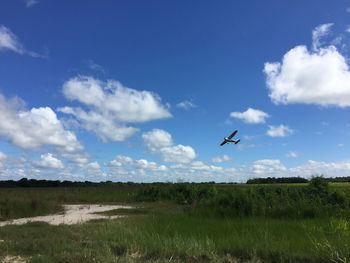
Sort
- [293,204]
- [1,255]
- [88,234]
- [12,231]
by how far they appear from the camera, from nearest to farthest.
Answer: [1,255]
[88,234]
[12,231]
[293,204]

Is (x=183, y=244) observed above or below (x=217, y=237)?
below

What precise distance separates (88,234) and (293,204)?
9257 mm

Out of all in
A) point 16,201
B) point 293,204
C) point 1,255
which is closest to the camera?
Answer: point 1,255

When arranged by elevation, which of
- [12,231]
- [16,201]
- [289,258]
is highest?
[16,201]

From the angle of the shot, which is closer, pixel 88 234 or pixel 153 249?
pixel 153 249

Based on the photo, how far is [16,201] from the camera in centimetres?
2833

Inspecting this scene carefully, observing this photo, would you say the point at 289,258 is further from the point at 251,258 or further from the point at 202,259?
the point at 202,259

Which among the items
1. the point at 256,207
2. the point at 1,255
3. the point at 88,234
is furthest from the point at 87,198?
the point at 1,255

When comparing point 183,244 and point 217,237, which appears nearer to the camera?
point 183,244

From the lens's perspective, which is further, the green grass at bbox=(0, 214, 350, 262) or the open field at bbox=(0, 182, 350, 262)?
the open field at bbox=(0, 182, 350, 262)

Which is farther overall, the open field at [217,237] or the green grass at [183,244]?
the open field at [217,237]

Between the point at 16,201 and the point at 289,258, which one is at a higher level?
the point at 16,201

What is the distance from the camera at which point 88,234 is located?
14.2 m

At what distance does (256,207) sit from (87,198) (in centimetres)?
2480
